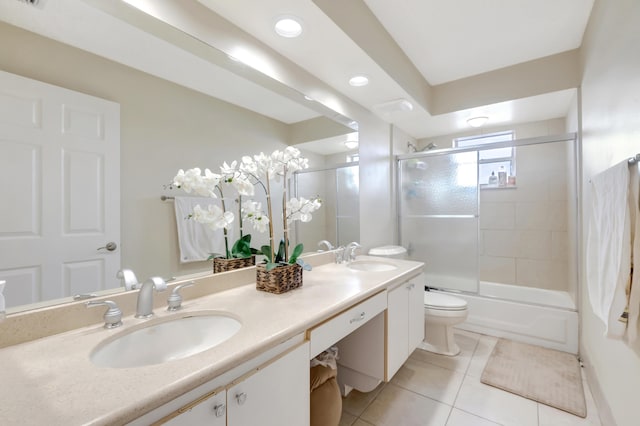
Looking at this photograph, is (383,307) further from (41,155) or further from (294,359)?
(41,155)

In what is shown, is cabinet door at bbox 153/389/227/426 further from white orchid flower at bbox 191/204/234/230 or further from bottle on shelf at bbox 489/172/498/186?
bottle on shelf at bbox 489/172/498/186

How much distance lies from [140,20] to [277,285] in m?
1.22

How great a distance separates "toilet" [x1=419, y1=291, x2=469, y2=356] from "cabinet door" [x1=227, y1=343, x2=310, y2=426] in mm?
1565

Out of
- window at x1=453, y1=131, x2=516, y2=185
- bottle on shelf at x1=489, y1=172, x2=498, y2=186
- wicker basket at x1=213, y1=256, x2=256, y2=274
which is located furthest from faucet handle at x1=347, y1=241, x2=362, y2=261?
bottle on shelf at x1=489, y1=172, x2=498, y2=186

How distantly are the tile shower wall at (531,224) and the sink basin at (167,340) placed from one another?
129 inches

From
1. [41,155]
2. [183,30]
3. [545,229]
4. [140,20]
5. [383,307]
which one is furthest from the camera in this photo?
[545,229]

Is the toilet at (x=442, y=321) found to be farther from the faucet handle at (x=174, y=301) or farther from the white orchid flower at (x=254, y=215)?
the faucet handle at (x=174, y=301)

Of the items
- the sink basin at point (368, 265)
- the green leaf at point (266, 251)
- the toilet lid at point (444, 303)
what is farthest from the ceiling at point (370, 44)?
the toilet lid at point (444, 303)

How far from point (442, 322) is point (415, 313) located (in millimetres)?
437

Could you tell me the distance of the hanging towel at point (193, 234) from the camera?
4.17 ft

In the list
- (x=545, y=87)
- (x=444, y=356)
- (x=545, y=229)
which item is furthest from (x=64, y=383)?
(x=545, y=229)

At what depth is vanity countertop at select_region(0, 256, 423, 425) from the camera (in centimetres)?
55

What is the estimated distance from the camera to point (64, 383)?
2.07 feet

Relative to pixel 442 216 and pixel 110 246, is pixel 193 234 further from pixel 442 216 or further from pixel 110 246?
pixel 442 216
